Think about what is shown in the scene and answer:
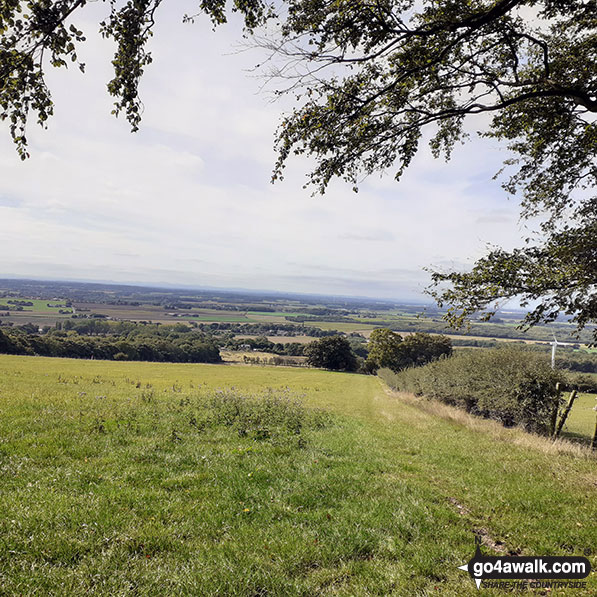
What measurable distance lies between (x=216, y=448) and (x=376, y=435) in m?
7.60

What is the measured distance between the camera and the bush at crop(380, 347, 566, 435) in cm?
2081

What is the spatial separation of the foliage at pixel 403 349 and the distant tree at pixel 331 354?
740 centimetres

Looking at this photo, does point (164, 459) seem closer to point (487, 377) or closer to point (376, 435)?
point (376, 435)

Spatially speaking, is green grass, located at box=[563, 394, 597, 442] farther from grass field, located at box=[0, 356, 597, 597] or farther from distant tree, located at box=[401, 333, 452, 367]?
distant tree, located at box=[401, 333, 452, 367]

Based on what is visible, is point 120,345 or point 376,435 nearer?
point 376,435

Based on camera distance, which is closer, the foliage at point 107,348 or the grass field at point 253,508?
the grass field at point 253,508

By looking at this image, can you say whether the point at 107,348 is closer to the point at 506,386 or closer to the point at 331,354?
the point at 331,354

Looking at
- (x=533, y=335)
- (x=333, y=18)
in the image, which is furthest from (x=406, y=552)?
(x=533, y=335)

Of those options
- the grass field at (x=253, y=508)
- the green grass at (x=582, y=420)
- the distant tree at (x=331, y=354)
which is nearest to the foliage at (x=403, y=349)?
the distant tree at (x=331, y=354)

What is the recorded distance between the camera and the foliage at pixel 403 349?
7431 cm

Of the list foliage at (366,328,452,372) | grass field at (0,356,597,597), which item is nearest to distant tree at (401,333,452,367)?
foliage at (366,328,452,372)

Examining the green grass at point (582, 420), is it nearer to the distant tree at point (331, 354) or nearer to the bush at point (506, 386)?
the bush at point (506, 386)

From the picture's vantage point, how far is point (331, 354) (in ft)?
276

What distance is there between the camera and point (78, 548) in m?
4.47
